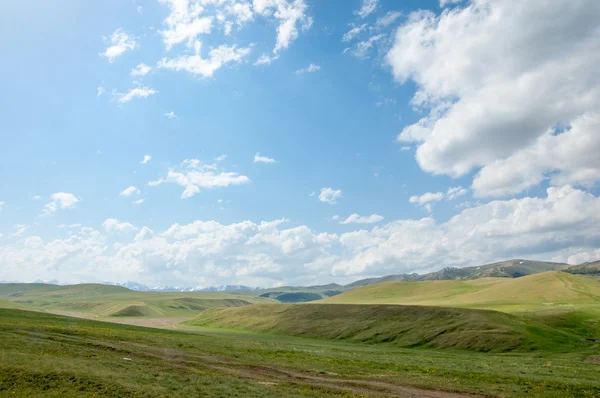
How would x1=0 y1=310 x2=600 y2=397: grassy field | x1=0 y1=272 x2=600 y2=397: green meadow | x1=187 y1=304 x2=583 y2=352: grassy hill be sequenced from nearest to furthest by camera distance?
x1=0 y1=310 x2=600 y2=397: grassy field → x1=0 y1=272 x2=600 y2=397: green meadow → x1=187 y1=304 x2=583 y2=352: grassy hill

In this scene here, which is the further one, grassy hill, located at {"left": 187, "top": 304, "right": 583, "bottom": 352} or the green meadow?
grassy hill, located at {"left": 187, "top": 304, "right": 583, "bottom": 352}

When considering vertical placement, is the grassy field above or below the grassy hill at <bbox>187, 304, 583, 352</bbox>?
above

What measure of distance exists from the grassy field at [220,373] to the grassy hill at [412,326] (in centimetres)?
2646

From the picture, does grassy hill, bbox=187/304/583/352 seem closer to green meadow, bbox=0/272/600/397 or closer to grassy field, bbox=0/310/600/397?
green meadow, bbox=0/272/600/397

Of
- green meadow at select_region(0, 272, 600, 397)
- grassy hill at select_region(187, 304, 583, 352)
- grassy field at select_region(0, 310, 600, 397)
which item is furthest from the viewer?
grassy hill at select_region(187, 304, 583, 352)

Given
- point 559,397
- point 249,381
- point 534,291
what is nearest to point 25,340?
point 249,381

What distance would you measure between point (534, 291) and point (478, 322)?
11377 centimetres

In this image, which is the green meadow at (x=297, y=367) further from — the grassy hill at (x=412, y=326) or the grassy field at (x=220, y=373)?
the grassy hill at (x=412, y=326)

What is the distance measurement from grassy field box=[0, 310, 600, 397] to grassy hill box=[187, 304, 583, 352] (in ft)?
86.8

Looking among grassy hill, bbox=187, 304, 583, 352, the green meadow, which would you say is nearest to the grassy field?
the green meadow

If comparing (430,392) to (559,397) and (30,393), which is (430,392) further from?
(30,393)

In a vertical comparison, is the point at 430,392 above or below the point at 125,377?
below

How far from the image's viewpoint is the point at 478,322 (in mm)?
93938

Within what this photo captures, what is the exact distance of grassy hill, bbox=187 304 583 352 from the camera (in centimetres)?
8200
